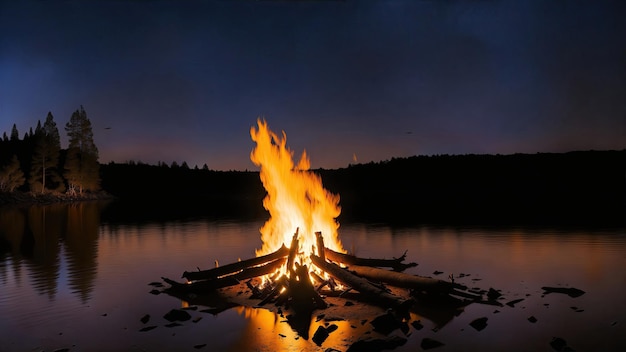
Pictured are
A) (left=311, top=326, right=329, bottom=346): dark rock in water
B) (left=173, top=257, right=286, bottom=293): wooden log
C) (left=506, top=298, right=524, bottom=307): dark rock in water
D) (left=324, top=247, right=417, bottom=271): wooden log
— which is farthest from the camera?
(left=324, top=247, right=417, bottom=271): wooden log

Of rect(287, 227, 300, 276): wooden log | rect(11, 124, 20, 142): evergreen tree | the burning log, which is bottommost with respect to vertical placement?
the burning log

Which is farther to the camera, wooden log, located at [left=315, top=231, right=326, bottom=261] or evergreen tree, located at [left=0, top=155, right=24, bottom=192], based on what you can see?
evergreen tree, located at [left=0, top=155, right=24, bottom=192]

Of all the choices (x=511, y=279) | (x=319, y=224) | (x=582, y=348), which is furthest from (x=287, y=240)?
(x=582, y=348)

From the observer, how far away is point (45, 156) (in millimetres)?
91438

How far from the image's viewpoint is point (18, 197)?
257 ft

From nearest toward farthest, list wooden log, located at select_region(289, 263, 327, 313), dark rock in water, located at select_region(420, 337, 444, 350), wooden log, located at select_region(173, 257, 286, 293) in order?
dark rock in water, located at select_region(420, 337, 444, 350) → wooden log, located at select_region(289, 263, 327, 313) → wooden log, located at select_region(173, 257, 286, 293)

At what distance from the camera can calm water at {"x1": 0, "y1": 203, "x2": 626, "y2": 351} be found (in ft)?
31.4

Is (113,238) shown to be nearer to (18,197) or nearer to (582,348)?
(582,348)

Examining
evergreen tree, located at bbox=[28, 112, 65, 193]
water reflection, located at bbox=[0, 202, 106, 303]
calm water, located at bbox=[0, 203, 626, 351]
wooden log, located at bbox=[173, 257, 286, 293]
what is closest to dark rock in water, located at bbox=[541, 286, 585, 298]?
calm water, located at bbox=[0, 203, 626, 351]

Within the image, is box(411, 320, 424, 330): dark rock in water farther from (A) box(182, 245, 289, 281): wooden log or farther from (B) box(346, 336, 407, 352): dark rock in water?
(A) box(182, 245, 289, 281): wooden log

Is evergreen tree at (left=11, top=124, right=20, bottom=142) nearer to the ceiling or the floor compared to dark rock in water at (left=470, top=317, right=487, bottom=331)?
nearer to the ceiling

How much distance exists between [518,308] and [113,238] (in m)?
24.6

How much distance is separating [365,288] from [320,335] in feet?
9.36

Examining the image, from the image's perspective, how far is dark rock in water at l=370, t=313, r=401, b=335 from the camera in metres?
10.1
